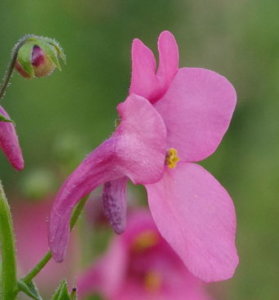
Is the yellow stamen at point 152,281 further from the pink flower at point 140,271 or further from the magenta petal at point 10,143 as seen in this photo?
the magenta petal at point 10,143

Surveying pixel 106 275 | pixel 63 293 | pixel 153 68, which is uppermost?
pixel 153 68

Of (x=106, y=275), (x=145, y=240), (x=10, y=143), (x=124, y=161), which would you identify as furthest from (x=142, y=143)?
(x=145, y=240)

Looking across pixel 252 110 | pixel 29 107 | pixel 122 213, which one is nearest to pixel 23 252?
pixel 29 107

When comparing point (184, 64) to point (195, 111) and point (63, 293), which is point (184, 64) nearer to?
point (195, 111)

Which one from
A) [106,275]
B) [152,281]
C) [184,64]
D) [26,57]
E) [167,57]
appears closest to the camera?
[26,57]

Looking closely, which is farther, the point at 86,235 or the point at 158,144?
the point at 86,235

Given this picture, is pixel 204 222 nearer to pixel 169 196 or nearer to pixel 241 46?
pixel 169 196

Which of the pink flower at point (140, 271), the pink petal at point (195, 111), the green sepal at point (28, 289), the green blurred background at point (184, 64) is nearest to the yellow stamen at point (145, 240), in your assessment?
the pink flower at point (140, 271)

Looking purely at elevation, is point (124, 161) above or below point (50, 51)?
below
